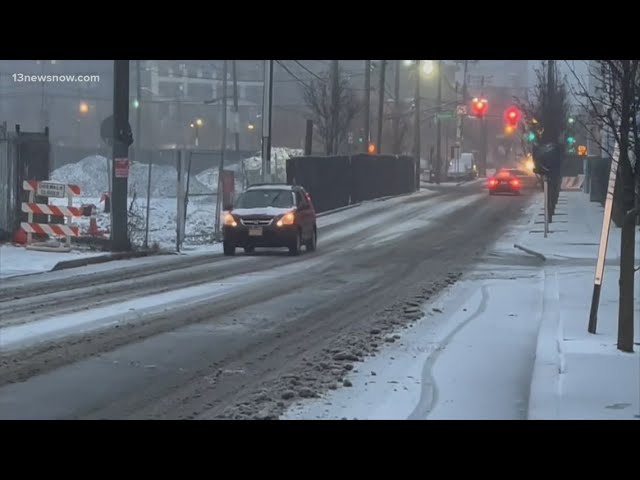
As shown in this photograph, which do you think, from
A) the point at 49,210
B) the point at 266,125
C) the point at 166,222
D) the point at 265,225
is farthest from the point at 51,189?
the point at 266,125

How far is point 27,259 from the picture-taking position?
23.5 m

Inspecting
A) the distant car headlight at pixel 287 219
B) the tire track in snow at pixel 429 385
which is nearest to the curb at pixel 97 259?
the distant car headlight at pixel 287 219

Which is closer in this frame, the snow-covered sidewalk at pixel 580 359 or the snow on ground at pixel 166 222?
the snow-covered sidewalk at pixel 580 359

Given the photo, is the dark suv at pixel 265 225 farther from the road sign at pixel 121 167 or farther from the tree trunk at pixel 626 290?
the tree trunk at pixel 626 290

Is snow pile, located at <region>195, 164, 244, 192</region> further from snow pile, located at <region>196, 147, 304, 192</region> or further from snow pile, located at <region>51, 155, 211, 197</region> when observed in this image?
snow pile, located at <region>51, 155, 211, 197</region>

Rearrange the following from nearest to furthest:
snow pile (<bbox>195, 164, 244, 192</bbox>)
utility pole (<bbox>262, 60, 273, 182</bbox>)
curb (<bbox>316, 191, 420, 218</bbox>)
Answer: utility pole (<bbox>262, 60, 273, 182</bbox>) → curb (<bbox>316, 191, 420, 218</bbox>) → snow pile (<bbox>195, 164, 244, 192</bbox>)

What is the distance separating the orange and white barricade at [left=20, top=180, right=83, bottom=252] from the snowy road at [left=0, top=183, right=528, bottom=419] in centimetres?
197

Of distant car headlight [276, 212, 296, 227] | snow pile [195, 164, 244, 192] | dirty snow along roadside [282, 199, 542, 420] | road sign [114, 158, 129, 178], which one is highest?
road sign [114, 158, 129, 178]

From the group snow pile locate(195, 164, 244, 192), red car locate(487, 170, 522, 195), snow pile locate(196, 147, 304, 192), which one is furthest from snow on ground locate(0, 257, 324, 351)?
red car locate(487, 170, 522, 195)

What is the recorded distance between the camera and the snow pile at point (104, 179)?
172 ft

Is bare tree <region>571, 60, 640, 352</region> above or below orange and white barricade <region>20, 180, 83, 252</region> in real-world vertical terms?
above

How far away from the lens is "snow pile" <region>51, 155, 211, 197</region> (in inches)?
2060
